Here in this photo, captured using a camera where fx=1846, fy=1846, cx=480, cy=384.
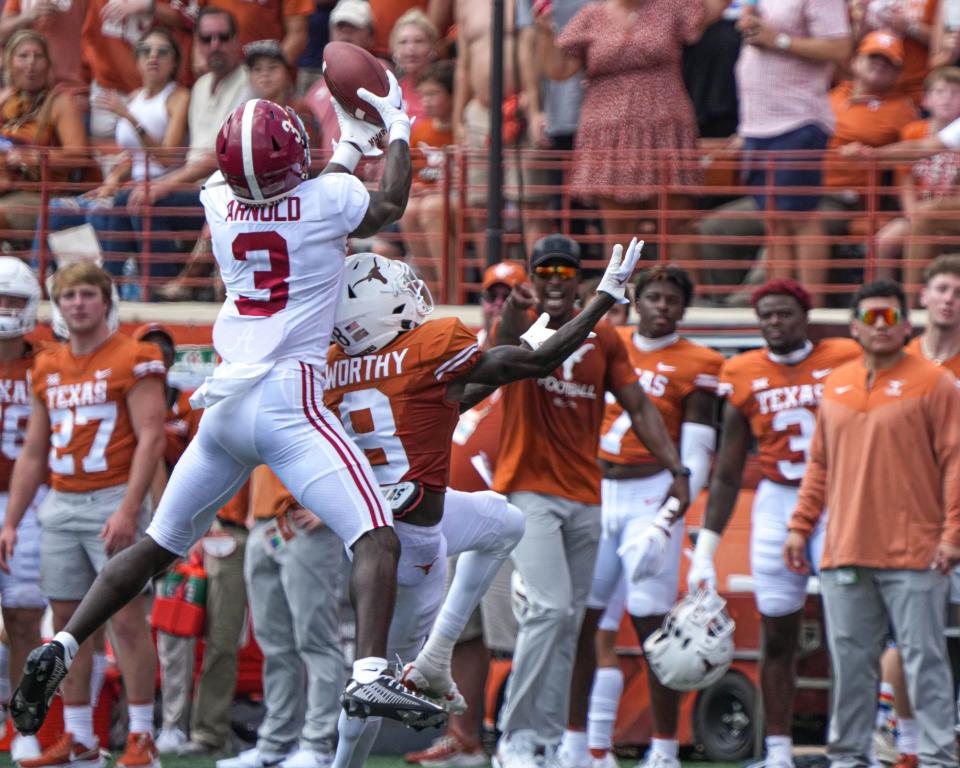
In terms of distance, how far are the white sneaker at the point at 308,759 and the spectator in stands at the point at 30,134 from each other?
4.66 meters

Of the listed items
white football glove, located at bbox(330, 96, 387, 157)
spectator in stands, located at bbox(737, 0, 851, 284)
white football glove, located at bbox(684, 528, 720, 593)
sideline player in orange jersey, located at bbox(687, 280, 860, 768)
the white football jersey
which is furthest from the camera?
spectator in stands, located at bbox(737, 0, 851, 284)

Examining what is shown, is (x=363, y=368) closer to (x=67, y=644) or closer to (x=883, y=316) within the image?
(x=67, y=644)

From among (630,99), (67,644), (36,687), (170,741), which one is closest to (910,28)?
(630,99)

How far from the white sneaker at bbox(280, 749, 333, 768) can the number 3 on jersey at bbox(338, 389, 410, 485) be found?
1.99 m

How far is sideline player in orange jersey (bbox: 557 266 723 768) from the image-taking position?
27.2 feet

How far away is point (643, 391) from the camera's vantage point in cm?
819

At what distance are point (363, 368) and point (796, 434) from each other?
2701mm

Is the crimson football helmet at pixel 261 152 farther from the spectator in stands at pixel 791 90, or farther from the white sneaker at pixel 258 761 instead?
the spectator in stands at pixel 791 90

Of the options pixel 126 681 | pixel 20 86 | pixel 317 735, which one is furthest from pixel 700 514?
pixel 20 86

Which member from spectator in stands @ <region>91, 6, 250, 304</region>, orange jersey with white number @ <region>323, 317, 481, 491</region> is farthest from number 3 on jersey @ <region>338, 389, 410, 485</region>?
spectator in stands @ <region>91, 6, 250, 304</region>

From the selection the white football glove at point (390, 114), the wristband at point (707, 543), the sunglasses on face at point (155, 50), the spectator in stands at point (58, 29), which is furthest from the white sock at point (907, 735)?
the spectator in stands at point (58, 29)

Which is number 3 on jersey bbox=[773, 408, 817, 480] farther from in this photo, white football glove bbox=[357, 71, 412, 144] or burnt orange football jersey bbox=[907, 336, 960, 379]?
white football glove bbox=[357, 71, 412, 144]

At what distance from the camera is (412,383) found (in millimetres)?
6488

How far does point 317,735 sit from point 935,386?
306 centimetres
